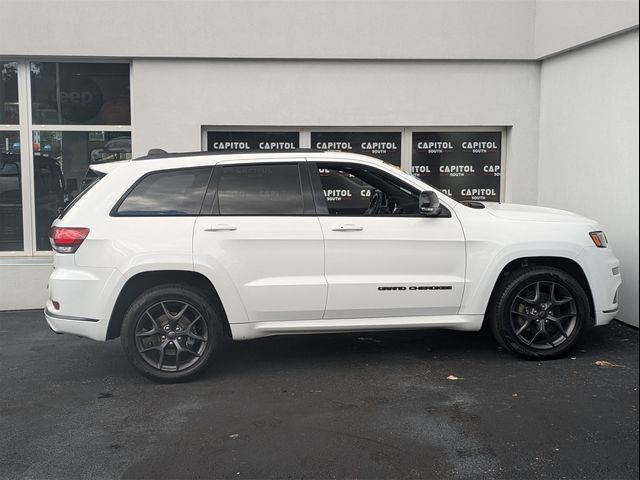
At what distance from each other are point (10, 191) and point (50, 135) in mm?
898

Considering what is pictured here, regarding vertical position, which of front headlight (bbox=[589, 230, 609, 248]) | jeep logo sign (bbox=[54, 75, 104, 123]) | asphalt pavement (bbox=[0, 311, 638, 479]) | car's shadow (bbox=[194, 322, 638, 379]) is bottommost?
asphalt pavement (bbox=[0, 311, 638, 479])

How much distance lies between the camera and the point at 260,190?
211 inches

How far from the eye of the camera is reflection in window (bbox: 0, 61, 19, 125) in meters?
8.16

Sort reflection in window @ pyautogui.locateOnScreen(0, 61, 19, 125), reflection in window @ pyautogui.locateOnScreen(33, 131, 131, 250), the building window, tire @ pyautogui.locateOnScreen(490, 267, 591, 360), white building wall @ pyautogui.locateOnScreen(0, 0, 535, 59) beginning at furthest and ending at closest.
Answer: the building window → reflection in window @ pyautogui.locateOnScreen(33, 131, 131, 250) → reflection in window @ pyautogui.locateOnScreen(0, 61, 19, 125) → white building wall @ pyautogui.locateOnScreen(0, 0, 535, 59) → tire @ pyautogui.locateOnScreen(490, 267, 591, 360)

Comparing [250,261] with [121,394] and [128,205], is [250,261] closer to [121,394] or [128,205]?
[128,205]

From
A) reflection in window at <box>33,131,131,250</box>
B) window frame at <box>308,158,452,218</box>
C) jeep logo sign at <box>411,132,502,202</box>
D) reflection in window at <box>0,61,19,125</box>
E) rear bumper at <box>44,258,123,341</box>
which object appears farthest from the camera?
jeep logo sign at <box>411,132,502,202</box>

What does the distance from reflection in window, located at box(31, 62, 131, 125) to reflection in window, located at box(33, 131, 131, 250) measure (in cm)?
19

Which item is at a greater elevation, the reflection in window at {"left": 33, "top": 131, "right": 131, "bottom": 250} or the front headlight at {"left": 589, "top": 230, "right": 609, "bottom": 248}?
the reflection in window at {"left": 33, "top": 131, "right": 131, "bottom": 250}

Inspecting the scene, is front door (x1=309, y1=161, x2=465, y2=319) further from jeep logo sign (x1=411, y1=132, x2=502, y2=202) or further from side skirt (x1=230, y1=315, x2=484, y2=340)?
jeep logo sign (x1=411, y1=132, x2=502, y2=202)

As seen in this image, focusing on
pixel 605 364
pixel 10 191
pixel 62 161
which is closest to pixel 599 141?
pixel 605 364

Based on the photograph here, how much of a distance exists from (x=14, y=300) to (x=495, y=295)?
6.00m

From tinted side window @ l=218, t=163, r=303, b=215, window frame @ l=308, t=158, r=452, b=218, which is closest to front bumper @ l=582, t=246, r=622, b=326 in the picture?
window frame @ l=308, t=158, r=452, b=218

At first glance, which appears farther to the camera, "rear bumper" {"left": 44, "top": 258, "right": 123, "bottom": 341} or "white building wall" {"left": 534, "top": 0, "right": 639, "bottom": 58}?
"white building wall" {"left": 534, "top": 0, "right": 639, "bottom": 58}

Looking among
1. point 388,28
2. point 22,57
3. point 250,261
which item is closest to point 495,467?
point 250,261
